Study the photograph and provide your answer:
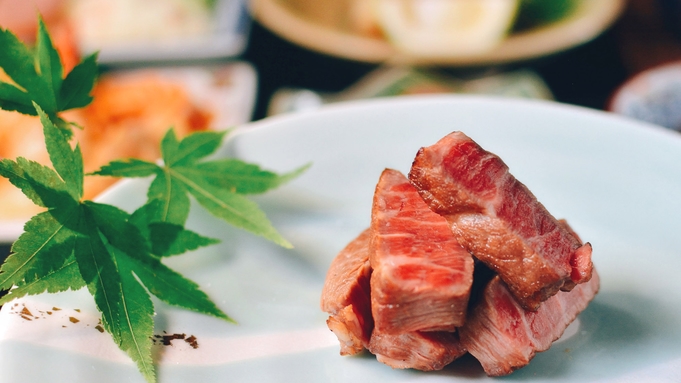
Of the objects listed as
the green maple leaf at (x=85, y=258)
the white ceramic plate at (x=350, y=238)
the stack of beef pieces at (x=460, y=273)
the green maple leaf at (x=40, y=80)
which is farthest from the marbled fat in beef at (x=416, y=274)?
the green maple leaf at (x=40, y=80)

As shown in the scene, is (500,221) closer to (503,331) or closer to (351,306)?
(503,331)

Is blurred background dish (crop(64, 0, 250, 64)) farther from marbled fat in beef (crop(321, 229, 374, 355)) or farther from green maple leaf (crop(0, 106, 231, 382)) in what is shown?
marbled fat in beef (crop(321, 229, 374, 355))

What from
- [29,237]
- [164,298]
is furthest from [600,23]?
[29,237]

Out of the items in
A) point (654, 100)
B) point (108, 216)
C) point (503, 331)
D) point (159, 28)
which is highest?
point (159, 28)

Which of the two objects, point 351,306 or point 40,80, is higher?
point 40,80

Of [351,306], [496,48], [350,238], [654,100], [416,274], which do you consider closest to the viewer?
[416,274]

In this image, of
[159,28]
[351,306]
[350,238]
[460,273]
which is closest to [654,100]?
[350,238]

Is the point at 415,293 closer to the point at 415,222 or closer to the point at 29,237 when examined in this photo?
the point at 415,222

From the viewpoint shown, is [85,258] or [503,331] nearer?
[503,331]
